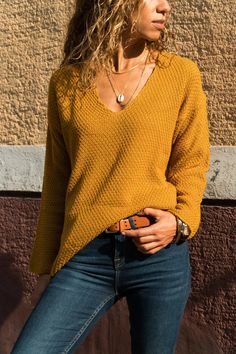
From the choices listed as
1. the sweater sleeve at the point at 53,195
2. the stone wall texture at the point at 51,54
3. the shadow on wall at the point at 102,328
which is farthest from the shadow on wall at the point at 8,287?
the sweater sleeve at the point at 53,195

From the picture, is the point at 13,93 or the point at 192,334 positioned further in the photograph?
the point at 13,93

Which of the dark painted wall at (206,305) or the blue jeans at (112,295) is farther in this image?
the dark painted wall at (206,305)

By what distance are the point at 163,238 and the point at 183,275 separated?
0.59ft

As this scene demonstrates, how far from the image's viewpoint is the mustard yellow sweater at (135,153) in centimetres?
235

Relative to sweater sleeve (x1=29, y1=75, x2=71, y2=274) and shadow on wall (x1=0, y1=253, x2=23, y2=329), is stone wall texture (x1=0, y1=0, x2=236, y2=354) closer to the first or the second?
shadow on wall (x1=0, y1=253, x2=23, y2=329)

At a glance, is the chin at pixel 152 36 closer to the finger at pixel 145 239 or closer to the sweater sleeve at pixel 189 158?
the sweater sleeve at pixel 189 158

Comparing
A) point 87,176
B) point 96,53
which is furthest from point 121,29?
point 87,176

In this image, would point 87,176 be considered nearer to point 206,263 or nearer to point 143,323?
point 143,323

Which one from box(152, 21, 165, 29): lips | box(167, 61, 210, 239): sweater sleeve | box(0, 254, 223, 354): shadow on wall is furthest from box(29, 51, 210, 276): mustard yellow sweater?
A: box(0, 254, 223, 354): shadow on wall

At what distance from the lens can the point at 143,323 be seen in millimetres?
2365

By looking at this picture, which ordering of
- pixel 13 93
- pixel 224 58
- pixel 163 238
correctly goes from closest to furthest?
pixel 163 238 < pixel 224 58 < pixel 13 93

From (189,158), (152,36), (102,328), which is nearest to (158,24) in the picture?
(152,36)

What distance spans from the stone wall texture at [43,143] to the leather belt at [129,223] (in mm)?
1021

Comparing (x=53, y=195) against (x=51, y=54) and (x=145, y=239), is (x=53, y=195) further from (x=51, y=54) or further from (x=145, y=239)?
(x=51, y=54)
